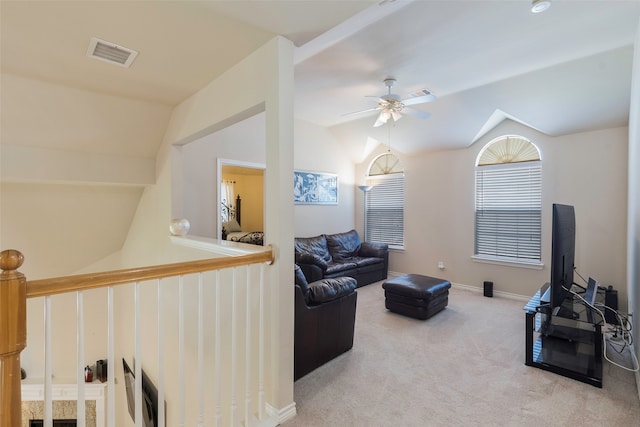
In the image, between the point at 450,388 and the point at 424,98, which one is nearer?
the point at 450,388

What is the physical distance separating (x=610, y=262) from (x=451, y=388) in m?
3.32

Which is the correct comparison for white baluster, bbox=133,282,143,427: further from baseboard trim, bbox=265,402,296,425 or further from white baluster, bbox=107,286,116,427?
baseboard trim, bbox=265,402,296,425

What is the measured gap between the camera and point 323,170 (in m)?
6.16

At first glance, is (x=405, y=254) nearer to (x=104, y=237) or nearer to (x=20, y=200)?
(x=104, y=237)

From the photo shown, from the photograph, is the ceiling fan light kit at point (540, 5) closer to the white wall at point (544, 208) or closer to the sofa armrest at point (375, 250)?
the white wall at point (544, 208)

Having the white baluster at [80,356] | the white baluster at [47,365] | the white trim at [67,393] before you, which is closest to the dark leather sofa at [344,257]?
the white baluster at [80,356]

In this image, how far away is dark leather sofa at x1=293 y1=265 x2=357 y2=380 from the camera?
2.51 m

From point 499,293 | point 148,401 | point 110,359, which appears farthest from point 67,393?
point 499,293

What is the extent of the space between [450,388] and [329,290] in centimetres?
122

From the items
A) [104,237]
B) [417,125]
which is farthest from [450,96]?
[104,237]

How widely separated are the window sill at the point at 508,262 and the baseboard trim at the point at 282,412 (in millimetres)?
4174

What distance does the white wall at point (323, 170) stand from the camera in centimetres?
576

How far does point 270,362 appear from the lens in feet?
6.72

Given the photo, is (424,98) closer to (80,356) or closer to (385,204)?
(385,204)
